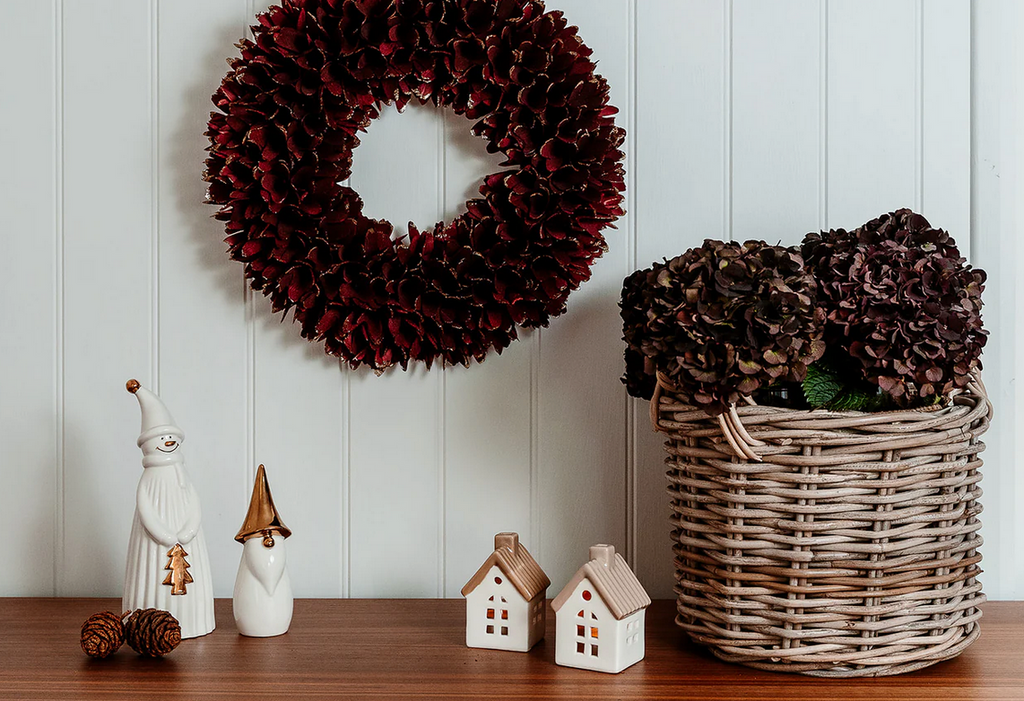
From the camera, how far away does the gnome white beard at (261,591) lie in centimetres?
93

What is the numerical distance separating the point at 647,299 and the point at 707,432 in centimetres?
14

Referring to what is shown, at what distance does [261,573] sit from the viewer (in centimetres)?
93

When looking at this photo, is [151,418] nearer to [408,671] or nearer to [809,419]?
[408,671]

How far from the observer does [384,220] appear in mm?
1097

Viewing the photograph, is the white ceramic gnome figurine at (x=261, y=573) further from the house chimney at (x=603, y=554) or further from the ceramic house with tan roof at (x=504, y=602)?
the house chimney at (x=603, y=554)

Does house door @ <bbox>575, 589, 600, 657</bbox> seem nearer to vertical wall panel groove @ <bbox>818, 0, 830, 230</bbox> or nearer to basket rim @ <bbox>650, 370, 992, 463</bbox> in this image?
basket rim @ <bbox>650, 370, 992, 463</bbox>

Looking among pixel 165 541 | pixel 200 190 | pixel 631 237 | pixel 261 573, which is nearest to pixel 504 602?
pixel 261 573

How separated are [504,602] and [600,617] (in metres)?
0.11

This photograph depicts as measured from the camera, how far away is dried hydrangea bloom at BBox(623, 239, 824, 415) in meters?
0.76

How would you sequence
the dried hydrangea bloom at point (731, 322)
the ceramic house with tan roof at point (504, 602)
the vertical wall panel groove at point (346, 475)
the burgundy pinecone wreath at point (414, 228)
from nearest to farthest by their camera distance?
the dried hydrangea bloom at point (731, 322), the ceramic house with tan roof at point (504, 602), the burgundy pinecone wreath at point (414, 228), the vertical wall panel groove at point (346, 475)

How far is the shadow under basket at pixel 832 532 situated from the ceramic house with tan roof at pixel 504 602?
0.57 ft

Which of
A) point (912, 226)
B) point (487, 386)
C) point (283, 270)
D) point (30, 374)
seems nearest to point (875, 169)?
point (912, 226)

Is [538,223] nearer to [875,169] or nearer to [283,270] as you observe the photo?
[283,270]

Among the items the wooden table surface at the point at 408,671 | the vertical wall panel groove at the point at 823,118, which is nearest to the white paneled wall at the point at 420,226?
the vertical wall panel groove at the point at 823,118
